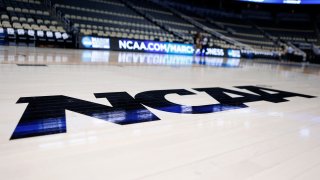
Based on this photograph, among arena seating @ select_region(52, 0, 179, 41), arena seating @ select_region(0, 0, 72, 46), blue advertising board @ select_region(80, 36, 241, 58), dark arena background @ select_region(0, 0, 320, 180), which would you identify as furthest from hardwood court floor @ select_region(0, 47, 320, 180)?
arena seating @ select_region(52, 0, 179, 41)

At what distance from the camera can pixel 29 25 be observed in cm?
911

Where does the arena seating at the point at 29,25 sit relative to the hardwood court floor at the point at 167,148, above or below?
above

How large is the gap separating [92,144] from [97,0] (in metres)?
14.9

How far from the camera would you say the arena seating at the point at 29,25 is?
8.62m

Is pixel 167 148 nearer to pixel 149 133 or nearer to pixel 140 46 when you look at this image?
pixel 149 133

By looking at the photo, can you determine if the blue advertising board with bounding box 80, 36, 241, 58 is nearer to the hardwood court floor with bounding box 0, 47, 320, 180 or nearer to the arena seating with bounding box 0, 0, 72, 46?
the arena seating with bounding box 0, 0, 72, 46

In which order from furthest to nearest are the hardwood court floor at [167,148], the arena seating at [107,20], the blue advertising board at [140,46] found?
1. the arena seating at [107,20]
2. the blue advertising board at [140,46]
3. the hardwood court floor at [167,148]

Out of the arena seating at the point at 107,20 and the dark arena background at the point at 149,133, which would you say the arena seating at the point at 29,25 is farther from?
the dark arena background at the point at 149,133

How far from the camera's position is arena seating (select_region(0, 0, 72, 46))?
339 inches

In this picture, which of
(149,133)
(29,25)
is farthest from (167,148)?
(29,25)

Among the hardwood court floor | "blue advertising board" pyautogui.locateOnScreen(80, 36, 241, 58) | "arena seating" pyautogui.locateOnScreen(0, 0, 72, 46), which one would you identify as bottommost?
the hardwood court floor

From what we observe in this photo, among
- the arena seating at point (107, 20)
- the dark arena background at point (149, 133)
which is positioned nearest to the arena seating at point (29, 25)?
the arena seating at point (107, 20)

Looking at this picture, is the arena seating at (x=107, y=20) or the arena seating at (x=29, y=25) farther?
the arena seating at (x=107, y=20)

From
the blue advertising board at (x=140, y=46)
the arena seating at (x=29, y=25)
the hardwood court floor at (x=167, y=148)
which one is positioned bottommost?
the hardwood court floor at (x=167, y=148)
